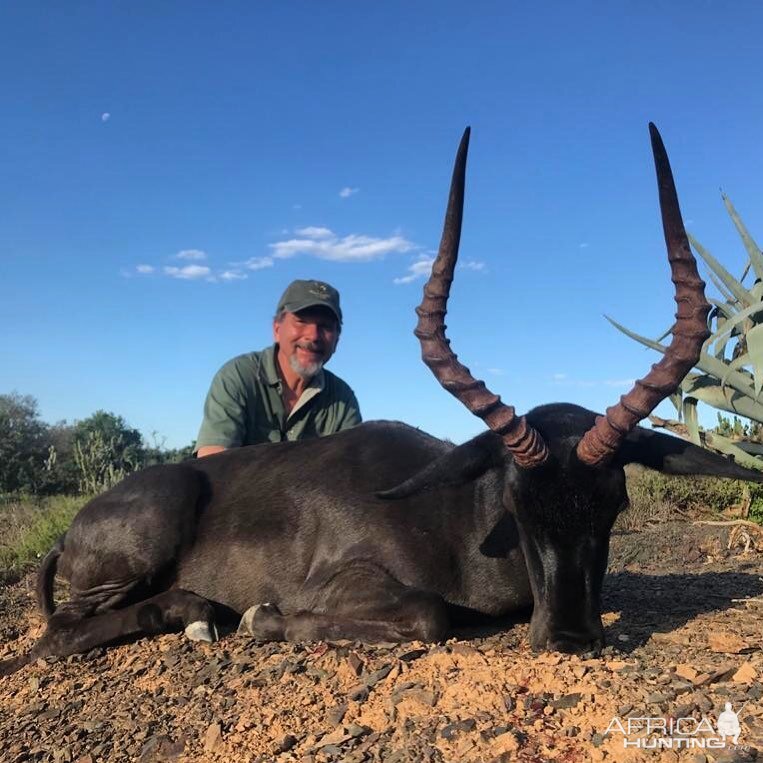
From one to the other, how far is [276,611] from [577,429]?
206cm

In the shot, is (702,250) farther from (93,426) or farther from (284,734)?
(93,426)

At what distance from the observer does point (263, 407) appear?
293 inches

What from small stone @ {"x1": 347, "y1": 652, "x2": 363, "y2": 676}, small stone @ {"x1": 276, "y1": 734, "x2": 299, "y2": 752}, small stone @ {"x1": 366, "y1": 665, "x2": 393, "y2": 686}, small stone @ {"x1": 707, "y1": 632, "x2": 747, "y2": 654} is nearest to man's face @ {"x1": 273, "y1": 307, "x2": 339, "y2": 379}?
small stone @ {"x1": 347, "y1": 652, "x2": 363, "y2": 676}

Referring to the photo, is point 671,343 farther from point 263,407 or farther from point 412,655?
point 263,407

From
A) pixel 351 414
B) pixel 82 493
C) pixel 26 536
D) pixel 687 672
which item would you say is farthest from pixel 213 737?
pixel 82 493

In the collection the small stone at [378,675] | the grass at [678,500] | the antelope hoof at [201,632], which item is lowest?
the small stone at [378,675]

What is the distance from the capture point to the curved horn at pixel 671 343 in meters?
3.60

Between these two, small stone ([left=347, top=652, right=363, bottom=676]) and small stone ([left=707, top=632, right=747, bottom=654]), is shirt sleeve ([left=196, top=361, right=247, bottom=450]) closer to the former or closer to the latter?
small stone ([left=347, top=652, right=363, bottom=676])

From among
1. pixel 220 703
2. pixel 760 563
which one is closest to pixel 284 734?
pixel 220 703

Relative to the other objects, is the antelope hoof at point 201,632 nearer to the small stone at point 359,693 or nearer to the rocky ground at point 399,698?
the rocky ground at point 399,698

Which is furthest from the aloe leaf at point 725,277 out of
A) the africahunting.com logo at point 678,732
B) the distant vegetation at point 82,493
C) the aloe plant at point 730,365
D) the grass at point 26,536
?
the grass at point 26,536

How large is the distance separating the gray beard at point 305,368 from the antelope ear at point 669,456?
362 centimetres

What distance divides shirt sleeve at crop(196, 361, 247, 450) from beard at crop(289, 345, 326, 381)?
523 mm

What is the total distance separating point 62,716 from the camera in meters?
3.71
